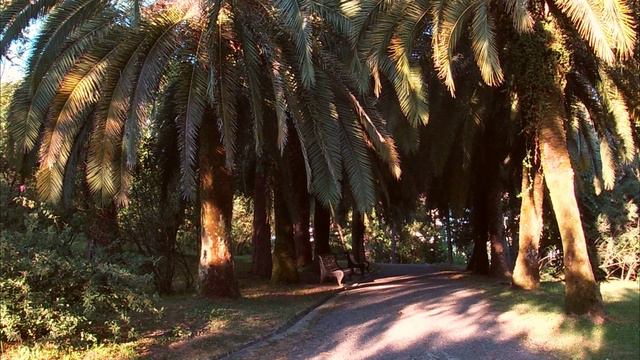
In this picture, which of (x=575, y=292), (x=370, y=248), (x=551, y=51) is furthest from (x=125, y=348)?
(x=370, y=248)

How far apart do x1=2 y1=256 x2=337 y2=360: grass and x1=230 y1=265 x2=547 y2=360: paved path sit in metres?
0.40

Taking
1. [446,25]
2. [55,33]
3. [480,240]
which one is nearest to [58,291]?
[55,33]

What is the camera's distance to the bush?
704 cm

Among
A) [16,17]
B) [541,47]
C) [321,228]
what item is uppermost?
[16,17]

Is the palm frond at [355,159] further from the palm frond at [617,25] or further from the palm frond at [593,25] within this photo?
the palm frond at [617,25]

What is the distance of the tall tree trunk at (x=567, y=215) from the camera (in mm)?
9797

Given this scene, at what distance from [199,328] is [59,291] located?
2299mm

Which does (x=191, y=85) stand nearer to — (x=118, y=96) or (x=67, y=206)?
(x=118, y=96)

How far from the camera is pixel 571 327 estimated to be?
9.13 meters

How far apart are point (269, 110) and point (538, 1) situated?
5548 millimetres

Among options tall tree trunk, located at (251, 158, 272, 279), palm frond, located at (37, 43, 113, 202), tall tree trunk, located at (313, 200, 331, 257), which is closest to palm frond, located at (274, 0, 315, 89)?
palm frond, located at (37, 43, 113, 202)

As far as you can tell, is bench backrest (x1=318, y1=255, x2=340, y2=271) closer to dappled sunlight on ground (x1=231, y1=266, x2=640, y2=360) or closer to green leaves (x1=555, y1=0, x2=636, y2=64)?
dappled sunlight on ground (x1=231, y1=266, x2=640, y2=360)

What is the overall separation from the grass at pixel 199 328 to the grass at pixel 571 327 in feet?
12.8

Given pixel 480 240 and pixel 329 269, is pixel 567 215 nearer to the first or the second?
pixel 329 269
